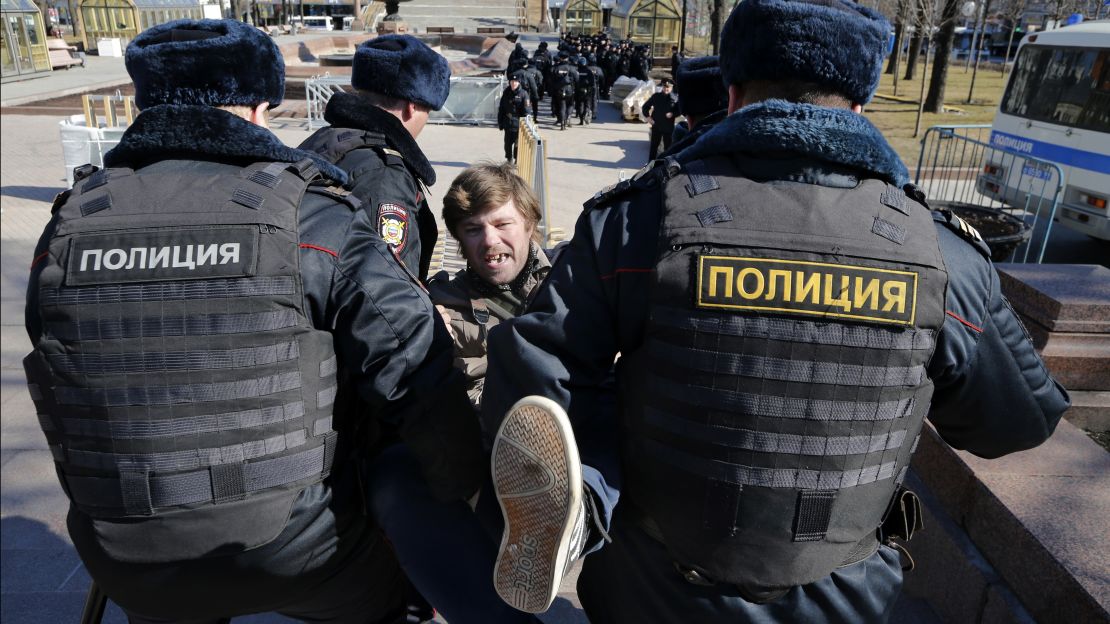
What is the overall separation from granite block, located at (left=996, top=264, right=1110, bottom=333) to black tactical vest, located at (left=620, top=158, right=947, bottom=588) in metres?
2.47

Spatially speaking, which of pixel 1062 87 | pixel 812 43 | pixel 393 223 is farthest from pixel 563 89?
pixel 812 43

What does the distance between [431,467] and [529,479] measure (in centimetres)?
53

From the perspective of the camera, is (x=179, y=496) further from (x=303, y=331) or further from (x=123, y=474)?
(x=303, y=331)

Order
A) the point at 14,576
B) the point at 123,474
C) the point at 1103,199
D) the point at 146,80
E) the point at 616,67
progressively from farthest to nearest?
the point at 616,67 < the point at 1103,199 < the point at 14,576 < the point at 146,80 < the point at 123,474

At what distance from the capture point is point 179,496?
1722mm

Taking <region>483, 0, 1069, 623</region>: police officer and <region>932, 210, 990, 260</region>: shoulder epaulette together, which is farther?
<region>932, 210, 990, 260</region>: shoulder epaulette

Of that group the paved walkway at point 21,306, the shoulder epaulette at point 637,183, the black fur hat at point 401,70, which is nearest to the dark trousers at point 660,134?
the paved walkway at point 21,306

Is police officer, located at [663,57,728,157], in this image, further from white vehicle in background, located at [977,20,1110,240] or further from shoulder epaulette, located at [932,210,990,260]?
white vehicle in background, located at [977,20,1110,240]

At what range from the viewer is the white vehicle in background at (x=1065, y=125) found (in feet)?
28.6

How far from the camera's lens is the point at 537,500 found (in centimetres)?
146

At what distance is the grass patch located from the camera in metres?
15.3

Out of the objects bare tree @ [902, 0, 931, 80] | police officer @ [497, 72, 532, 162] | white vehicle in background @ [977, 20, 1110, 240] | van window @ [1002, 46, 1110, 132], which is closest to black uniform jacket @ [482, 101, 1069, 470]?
white vehicle in background @ [977, 20, 1110, 240]

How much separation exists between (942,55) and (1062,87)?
1027 centimetres

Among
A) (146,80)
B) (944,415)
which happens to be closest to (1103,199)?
(944,415)
